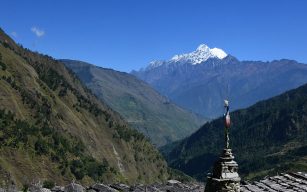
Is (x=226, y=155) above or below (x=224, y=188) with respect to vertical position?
above

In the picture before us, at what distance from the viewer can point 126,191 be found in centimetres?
17188

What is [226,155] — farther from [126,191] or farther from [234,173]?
[126,191]

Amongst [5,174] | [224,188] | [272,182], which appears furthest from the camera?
[5,174]

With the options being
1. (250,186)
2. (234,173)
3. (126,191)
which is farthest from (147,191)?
(234,173)

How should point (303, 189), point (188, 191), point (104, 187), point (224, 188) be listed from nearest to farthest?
1. point (224, 188)
2. point (303, 189)
3. point (104, 187)
4. point (188, 191)

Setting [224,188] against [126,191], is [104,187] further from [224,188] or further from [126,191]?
[224,188]

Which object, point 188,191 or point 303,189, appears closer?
point 303,189

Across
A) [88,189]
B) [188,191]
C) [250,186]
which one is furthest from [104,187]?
[250,186]

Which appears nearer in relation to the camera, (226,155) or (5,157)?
(226,155)

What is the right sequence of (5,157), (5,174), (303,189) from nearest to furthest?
(303,189), (5,174), (5,157)

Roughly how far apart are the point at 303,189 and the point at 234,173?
58.4 ft

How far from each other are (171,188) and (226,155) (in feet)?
515

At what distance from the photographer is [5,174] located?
182875 mm

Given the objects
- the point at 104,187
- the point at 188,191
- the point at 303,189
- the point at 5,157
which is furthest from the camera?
the point at 5,157
